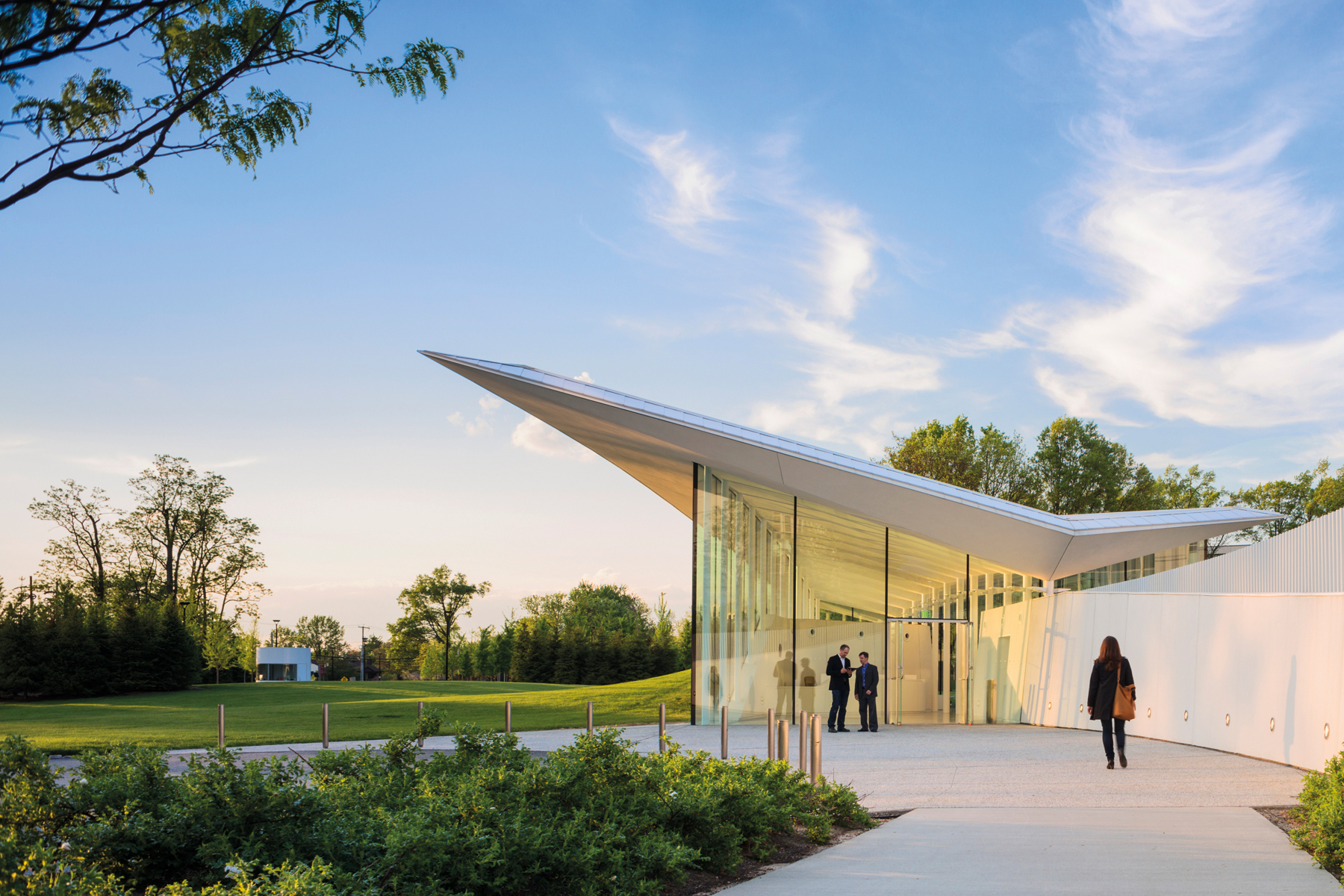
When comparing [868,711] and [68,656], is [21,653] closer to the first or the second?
[68,656]

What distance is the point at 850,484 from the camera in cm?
1994

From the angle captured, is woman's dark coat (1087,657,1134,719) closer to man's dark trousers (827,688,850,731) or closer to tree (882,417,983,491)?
man's dark trousers (827,688,850,731)

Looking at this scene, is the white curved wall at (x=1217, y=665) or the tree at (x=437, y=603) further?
the tree at (x=437, y=603)

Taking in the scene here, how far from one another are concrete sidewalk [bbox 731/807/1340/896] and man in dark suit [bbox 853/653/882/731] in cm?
1077

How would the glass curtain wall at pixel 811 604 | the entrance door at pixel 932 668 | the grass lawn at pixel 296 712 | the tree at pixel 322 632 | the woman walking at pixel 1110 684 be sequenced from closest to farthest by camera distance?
the woman walking at pixel 1110 684 < the grass lawn at pixel 296 712 < the glass curtain wall at pixel 811 604 < the entrance door at pixel 932 668 < the tree at pixel 322 632

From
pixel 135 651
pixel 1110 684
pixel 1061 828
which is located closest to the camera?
pixel 1061 828

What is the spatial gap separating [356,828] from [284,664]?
68.9 metres

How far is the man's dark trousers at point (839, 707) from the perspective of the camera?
19.1 metres

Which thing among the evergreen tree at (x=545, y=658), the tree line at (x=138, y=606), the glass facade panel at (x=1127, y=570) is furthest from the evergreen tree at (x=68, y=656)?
the glass facade panel at (x=1127, y=570)

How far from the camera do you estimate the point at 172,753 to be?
666 inches

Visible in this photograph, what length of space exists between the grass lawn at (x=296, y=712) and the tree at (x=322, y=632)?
71047 mm

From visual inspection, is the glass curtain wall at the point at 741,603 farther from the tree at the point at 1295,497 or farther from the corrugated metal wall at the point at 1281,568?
the tree at the point at 1295,497

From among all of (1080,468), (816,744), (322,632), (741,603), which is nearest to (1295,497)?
(1080,468)

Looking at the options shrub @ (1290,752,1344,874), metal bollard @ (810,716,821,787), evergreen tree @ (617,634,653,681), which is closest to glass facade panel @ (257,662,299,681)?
evergreen tree @ (617,634,653,681)
